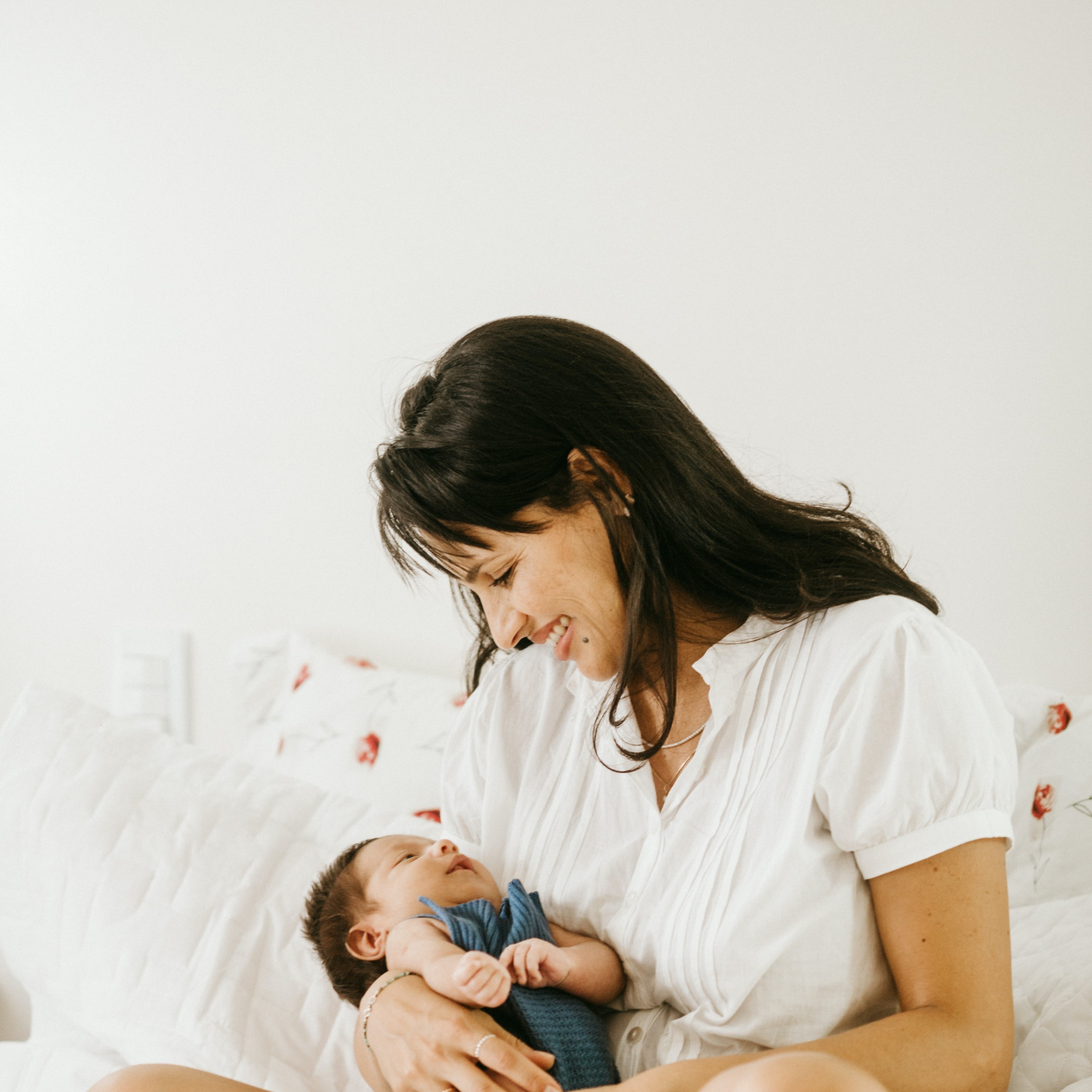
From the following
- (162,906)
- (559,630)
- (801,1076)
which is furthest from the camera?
(162,906)

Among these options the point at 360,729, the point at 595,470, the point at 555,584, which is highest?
the point at 595,470

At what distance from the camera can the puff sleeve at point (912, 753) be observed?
0.86 meters

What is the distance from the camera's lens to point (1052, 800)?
1.15 m

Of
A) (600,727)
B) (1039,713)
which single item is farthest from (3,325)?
(1039,713)

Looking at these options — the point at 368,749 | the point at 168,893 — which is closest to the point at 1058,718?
the point at 368,749

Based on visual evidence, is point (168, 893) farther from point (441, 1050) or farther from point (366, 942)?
point (441, 1050)

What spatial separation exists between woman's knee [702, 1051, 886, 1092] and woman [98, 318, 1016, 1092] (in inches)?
5.5

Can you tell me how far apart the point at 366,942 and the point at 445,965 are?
19 centimetres

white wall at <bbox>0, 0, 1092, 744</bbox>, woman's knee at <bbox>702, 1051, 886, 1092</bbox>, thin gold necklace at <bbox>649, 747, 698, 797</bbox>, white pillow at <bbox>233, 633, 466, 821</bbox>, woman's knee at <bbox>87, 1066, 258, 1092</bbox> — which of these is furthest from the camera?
white pillow at <bbox>233, 633, 466, 821</bbox>

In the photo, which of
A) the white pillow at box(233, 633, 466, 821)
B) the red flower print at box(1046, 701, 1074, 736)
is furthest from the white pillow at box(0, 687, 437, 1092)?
the red flower print at box(1046, 701, 1074, 736)

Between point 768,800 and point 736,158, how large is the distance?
0.93m

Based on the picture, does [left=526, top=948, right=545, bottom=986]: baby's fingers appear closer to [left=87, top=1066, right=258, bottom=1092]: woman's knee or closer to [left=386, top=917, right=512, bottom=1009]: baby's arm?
[left=386, top=917, right=512, bottom=1009]: baby's arm

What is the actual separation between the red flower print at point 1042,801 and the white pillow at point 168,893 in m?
0.77

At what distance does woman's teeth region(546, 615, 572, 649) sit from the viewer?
41.1 inches
